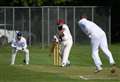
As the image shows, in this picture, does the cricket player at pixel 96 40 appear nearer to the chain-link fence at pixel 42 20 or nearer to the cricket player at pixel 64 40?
the cricket player at pixel 64 40

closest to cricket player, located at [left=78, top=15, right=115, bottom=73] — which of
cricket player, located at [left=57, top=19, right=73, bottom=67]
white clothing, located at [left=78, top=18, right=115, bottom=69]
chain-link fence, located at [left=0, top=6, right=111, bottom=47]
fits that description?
white clothing, located at [left=78, top=18, right=115, bottom=69]

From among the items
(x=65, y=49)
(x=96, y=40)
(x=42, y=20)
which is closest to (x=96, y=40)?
(x=96, y=40)

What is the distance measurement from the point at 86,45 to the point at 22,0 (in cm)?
785

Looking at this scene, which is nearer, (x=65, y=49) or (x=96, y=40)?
(x=96, y=40)

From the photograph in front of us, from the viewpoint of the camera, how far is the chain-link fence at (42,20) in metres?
46.6

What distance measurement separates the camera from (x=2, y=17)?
1863 inches

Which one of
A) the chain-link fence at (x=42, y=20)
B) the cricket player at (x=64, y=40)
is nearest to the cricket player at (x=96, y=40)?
the cricket player at (x=64, y=40)

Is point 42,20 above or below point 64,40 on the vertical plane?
above

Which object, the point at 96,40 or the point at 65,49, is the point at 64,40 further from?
the point at 96,40

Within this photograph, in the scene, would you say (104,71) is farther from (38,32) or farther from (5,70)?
(38,32)

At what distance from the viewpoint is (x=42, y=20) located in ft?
153

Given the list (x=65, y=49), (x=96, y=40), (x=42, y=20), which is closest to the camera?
(x=96, y=40)

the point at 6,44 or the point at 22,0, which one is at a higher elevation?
the point at 22,0

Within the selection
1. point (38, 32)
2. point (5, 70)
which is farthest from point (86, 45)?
point (5, 70)
